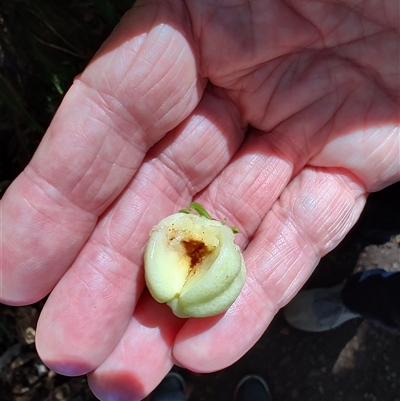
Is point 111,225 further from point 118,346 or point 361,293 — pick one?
point 361,293

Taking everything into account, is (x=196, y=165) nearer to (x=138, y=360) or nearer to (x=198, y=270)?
(x=198, y=270)

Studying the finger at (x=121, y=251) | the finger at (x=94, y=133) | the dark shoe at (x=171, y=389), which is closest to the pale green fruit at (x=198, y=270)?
the finger at (x=121, y=251)

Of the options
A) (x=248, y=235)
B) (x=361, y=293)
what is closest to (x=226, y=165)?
(x=248, y=235)

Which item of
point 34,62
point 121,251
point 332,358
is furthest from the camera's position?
point 332,358

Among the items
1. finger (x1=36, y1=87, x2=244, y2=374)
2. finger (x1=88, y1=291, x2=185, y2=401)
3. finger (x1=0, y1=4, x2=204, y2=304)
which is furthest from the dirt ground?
finger (x1=0, y1=4, x2=204, y2=304)

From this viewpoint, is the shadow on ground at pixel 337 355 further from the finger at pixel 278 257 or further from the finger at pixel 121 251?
the finger at pixel 121 251

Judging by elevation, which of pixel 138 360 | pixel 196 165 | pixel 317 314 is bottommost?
pixel 317 314

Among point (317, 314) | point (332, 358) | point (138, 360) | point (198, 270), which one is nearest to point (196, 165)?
point (198, 270)
